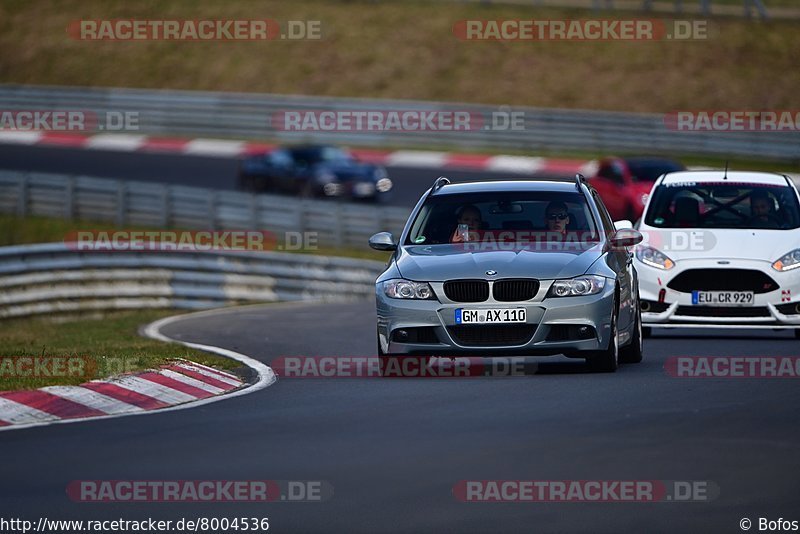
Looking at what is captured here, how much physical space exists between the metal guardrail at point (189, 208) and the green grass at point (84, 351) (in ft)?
27.7

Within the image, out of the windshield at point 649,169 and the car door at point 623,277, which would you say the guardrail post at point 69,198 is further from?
the car door at point 623,277

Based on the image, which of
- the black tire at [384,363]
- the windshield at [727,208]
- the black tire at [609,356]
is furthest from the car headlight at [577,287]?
the windshield at [727,208]

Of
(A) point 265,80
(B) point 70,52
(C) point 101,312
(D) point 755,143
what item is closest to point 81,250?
(C) point 101,312

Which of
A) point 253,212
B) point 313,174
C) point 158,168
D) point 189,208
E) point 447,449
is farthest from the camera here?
point 158,168

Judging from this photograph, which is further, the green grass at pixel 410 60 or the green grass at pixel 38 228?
the green grass at pixel 410 60

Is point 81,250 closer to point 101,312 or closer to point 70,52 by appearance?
point 101,312

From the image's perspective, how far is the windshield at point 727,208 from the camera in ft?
53.8

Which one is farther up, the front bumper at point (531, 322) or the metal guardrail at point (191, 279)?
the front bumper at point (531, 322)

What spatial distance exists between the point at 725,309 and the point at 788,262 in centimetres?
74

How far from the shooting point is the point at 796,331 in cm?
1648

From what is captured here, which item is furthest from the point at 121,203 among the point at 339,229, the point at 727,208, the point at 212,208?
the point at 727,208

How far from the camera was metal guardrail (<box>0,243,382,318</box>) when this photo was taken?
2505 centimetres

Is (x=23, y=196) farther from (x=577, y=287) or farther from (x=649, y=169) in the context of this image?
(x=577, y=287)

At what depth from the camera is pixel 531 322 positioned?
1218cm
